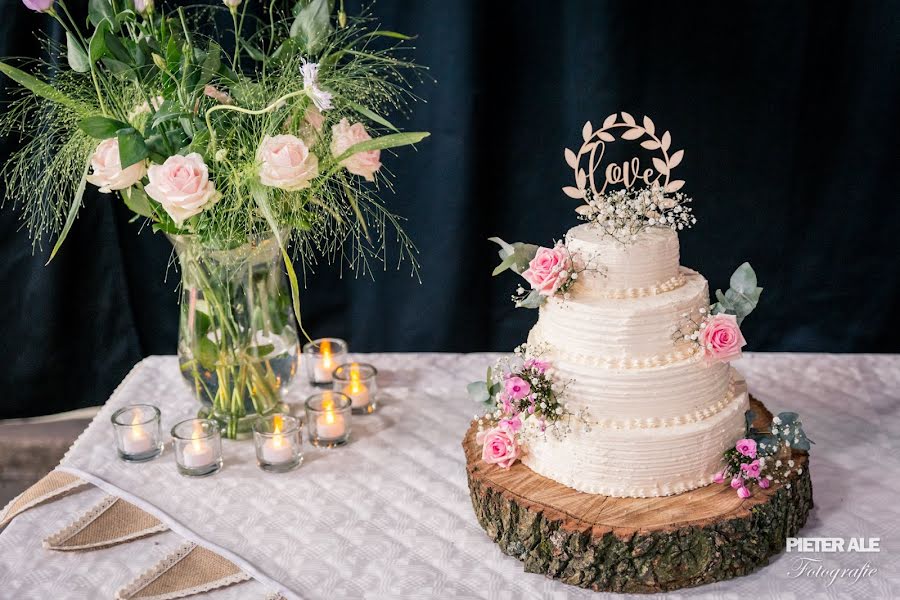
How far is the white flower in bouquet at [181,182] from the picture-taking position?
127 cm

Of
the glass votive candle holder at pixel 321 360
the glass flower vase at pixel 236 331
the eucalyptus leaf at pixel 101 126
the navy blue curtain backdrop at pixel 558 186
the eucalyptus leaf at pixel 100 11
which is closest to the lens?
the eucalyptus leaf at pixel 101 126

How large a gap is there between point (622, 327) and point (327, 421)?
59 cm

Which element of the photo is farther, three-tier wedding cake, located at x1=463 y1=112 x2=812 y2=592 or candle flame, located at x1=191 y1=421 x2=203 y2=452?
candle flame, located at x1=191 y1=421 x2=203 y2=452

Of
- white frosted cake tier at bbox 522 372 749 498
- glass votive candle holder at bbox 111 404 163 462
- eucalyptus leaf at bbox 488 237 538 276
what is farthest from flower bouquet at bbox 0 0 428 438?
white frosted cake tier at bbox 522 372 749 498

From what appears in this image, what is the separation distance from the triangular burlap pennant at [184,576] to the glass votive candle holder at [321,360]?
0.59 meters

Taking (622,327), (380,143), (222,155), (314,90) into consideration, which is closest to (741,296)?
(622,327)

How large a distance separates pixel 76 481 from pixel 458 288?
3.65 feet

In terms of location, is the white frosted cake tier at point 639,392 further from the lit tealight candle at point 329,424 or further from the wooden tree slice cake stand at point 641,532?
the lit tealight candle at point 329,424

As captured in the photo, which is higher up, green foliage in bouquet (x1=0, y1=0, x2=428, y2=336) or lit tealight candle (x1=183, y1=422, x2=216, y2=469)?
green foliage in bouquet (x1=0, y1=0, x2=428, y2=336)

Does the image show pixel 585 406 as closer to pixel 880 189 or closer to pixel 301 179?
pixel 301 179

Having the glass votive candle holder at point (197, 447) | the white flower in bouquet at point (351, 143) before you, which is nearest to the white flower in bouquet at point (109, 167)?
the white flower in bouquet at point (351, 143)

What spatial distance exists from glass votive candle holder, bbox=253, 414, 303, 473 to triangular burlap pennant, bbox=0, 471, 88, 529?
0.28m

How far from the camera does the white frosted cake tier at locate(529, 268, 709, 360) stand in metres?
1.21

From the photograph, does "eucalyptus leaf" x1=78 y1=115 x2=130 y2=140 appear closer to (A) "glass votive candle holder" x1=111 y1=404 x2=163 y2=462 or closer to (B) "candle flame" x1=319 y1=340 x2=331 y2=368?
(A) "glass votive candle holder" x1=111 y1=404 x2=163 y2=462
